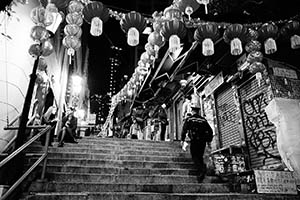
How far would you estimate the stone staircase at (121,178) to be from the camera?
175 inches

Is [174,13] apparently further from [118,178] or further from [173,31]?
[118,178]

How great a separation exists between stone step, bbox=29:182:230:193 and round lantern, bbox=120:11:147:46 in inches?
144

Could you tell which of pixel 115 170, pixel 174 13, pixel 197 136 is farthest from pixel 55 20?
pixel 197 136

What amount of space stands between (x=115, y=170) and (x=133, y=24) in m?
3.98

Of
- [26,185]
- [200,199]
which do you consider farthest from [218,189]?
[26,185]

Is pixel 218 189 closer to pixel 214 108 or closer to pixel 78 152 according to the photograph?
pixel 78 152

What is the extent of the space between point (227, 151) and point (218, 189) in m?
3.31

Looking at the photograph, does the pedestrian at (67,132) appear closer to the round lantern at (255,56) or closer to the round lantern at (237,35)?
the round lantern at (237,35)

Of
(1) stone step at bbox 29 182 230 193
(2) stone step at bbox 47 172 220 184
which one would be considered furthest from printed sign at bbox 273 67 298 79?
(2) stone step at bbox 47 172 220 184

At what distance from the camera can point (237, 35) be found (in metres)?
6.05

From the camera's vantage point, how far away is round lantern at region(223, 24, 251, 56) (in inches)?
236

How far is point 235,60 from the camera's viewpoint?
9070 millimetres

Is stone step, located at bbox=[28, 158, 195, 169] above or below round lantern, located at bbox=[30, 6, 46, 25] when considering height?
below

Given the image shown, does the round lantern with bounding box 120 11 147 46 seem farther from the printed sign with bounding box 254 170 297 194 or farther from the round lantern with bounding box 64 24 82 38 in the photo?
the printed sign with bounding box 254 170 297 194
